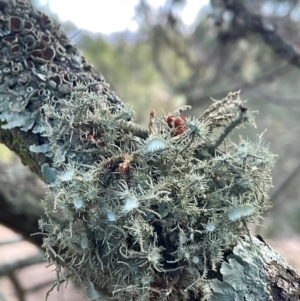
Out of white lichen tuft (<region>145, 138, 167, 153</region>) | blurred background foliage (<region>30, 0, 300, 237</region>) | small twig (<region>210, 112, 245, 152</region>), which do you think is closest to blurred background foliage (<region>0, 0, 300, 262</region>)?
blurred background foliage (<region>30, 0, 300, 237</region>)

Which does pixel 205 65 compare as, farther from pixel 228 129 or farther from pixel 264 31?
pixel 228 129

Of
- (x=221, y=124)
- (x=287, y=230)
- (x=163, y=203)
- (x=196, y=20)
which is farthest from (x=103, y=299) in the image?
(x=196, y=20)

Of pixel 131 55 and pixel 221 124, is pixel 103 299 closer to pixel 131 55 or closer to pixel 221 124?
pixel 221 124

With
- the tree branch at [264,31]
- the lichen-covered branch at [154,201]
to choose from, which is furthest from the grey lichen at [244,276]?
the tree branch at [264,31]

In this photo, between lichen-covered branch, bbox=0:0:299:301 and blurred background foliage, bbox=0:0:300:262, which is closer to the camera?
lichen-covered branch, bbox=0:0:299:301

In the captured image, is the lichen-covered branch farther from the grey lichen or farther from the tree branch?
the tree branch

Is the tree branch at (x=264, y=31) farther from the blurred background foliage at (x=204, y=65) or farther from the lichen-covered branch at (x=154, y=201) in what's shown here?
the lichen-covered branch at (x=154, y=201)

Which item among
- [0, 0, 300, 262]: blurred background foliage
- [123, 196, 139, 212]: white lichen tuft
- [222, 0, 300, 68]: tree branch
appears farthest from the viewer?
[0, 0, 300, 262]: blurred background foliage
